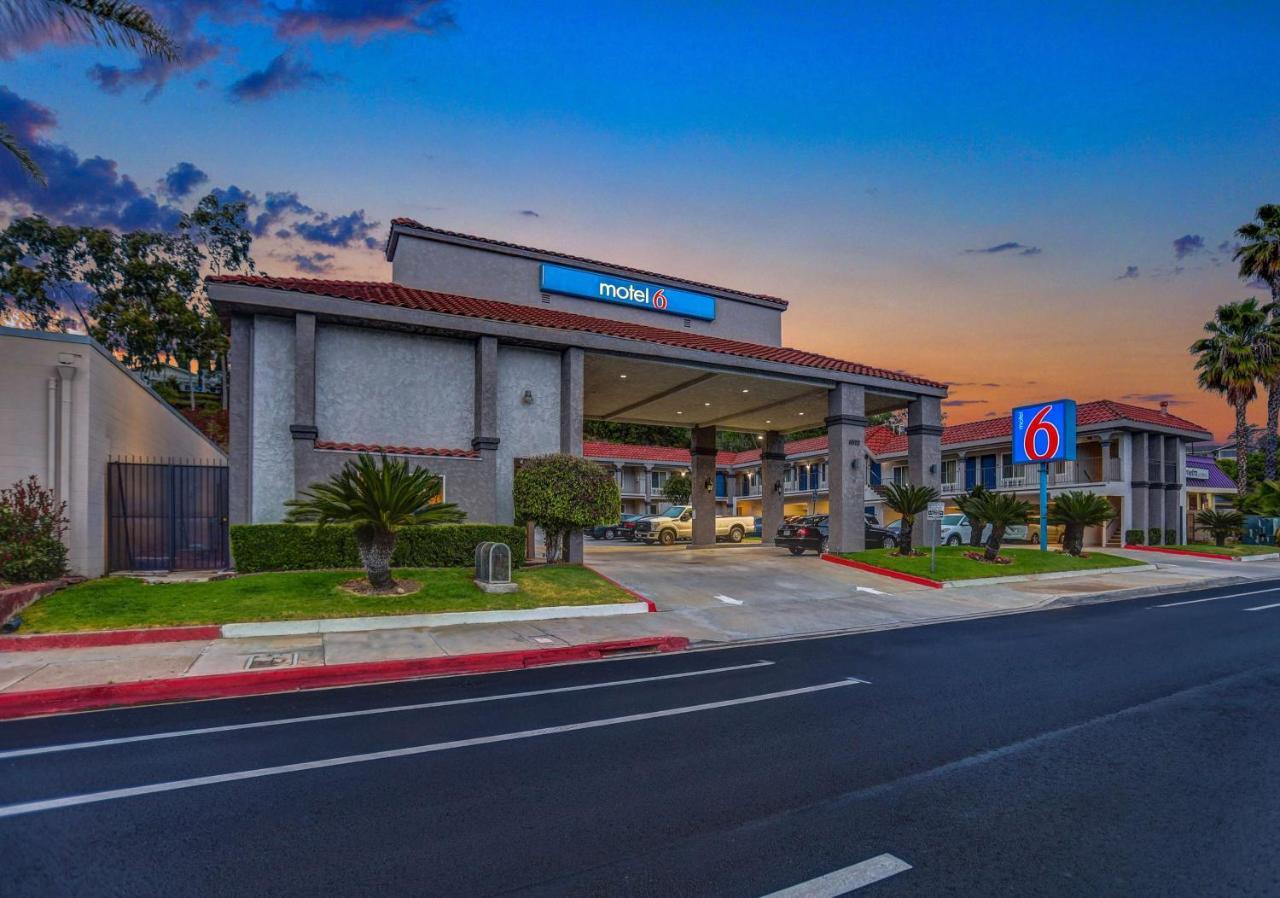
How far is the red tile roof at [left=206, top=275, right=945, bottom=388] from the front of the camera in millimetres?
15609

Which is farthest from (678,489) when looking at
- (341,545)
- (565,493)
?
(341,545)

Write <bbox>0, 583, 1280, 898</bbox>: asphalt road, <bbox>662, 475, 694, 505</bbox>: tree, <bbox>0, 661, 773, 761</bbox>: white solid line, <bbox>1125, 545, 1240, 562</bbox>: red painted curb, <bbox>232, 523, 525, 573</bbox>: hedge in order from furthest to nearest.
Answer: <bbox>662, 475, 694, 505</bbox>: tree
<bbox>1125, 545, 1240, 562</bbox>: red painted curb
<bbox>232, 523, 525, 573</bbox>: hedge
<bbox>0, 661, 773, 761</bbox>: white solid line
<bbox>0, 583, 1280, 898</bbox>: asphalt road

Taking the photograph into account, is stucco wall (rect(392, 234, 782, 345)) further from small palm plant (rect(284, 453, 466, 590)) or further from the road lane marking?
the road lane marking

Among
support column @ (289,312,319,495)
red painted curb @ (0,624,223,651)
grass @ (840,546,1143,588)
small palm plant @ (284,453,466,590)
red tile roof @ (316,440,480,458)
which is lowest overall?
grass @ (840,546,1143,588)

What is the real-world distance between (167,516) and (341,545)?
4.00 m

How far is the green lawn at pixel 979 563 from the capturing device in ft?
64.8

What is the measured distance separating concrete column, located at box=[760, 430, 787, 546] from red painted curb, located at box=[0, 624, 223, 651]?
914 inches

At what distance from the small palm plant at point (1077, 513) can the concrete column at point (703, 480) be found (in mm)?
13555

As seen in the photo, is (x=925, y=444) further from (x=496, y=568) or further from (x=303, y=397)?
(x=303, y=397)

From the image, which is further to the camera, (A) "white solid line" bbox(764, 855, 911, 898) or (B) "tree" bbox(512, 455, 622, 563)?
(B) "tree" bbox(512, 455, 622, 563)

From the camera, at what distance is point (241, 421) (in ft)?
48.1

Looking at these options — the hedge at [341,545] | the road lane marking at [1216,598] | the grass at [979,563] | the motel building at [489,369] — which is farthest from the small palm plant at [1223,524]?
the hedge at [341,545]

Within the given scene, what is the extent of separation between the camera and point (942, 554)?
22.7m

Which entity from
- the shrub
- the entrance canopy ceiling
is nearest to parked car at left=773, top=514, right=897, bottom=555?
the entrance canopy ceiling
